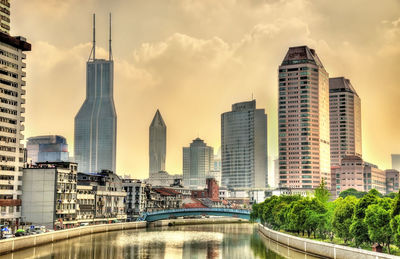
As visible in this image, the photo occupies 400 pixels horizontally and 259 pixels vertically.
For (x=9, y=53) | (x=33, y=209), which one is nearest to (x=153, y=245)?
(x=33, y=209)

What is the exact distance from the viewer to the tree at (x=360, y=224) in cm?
9844

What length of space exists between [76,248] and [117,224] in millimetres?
66099

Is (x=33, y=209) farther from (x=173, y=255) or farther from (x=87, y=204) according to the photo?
(x=173, y=255)

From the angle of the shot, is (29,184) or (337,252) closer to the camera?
(337,252)

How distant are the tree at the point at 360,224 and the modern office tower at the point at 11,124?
311ft

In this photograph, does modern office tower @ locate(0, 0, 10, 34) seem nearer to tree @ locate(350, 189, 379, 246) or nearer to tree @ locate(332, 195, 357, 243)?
tree @ locate(332, 195, 357, 243)

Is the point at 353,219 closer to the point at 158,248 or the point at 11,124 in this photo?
the point at 158,248

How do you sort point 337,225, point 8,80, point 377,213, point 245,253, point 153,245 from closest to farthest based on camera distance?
point 377,213 → point 337,225 → point 245,253 → point 153,245 → point 8,80

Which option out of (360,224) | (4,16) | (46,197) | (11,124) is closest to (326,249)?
(360,224)

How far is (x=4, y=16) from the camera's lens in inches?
6880

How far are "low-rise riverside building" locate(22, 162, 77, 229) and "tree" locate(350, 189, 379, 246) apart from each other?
292 feet

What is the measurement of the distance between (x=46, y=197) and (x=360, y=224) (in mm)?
95122

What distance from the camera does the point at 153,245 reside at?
137375 millimetres

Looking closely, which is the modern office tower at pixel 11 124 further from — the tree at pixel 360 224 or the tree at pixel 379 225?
the tree at pixel 379 225
